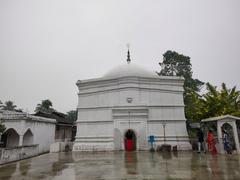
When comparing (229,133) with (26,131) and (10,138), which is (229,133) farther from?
(10,138)

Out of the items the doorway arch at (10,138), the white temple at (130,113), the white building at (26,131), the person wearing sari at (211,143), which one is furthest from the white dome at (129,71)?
the doorway arch at (10,138)

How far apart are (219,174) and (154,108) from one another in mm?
12371

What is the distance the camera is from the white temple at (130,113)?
18703 mm

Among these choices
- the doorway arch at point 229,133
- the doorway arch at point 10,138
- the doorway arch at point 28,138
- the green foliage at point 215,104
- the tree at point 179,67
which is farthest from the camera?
the tree at point 179,67

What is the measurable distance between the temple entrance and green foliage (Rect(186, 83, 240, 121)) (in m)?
5.79

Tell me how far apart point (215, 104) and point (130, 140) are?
8.30 meters

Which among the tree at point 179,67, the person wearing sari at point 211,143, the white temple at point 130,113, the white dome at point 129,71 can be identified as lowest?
the person wearing sari at point 211,143

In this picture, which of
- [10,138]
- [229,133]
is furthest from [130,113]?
[10,138]

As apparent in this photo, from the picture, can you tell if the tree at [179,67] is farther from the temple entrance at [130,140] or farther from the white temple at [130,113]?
the temple entrance at [130,140]

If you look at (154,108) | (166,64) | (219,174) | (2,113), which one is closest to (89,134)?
(154,108)

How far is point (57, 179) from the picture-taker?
718 centimetres

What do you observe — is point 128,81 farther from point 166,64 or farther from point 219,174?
point 166,64

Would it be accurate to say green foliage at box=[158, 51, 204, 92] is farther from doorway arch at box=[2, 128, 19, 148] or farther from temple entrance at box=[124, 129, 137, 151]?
doorway arch at box=[2, 128, 19, 148]

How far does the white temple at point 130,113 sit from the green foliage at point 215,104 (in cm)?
190
